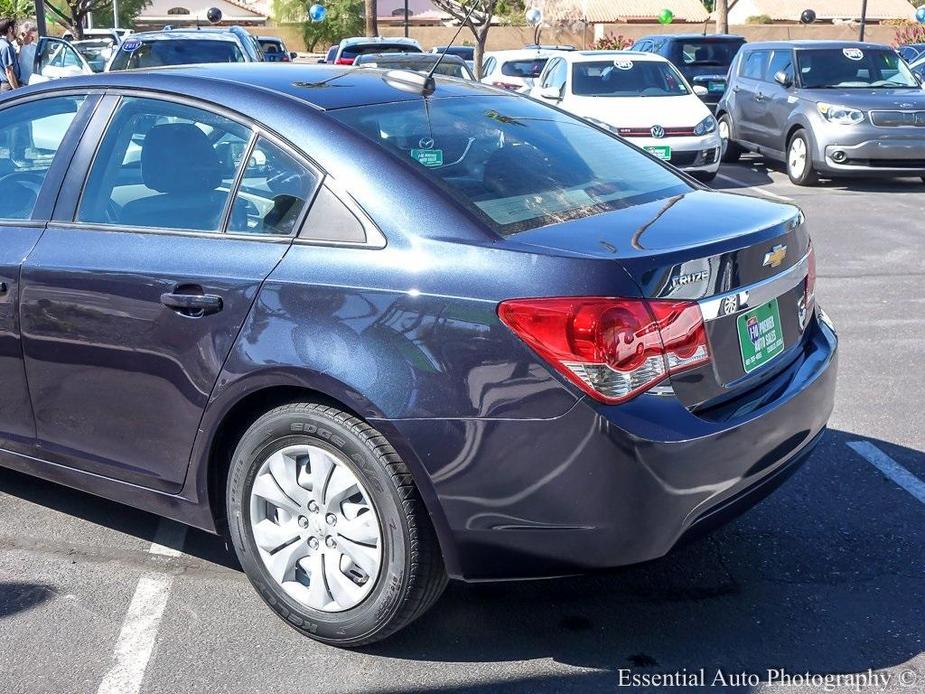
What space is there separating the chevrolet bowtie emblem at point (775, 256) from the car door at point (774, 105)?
1082 cm

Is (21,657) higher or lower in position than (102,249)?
lower

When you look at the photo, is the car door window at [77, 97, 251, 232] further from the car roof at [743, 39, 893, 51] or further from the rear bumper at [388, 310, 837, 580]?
the car roof at [743, 39, 893, 51]

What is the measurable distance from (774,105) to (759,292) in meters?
11.5

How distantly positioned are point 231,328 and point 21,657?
44.9 inches

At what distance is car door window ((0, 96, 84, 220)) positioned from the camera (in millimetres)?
3904

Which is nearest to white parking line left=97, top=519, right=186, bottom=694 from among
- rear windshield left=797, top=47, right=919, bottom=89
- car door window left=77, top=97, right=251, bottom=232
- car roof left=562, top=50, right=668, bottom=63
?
car door window left=77, top=97, right=251, bottom=232

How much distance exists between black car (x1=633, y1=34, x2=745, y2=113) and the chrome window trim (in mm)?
15870

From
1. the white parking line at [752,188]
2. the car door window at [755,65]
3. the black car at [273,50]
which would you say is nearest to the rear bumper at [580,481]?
the white parking line at [752,188]

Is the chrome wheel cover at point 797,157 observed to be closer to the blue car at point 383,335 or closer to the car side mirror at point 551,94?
the car side mirror at point 551,94

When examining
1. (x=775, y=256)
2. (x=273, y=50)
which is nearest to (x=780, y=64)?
(x=273, y=50)

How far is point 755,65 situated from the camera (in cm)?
1481

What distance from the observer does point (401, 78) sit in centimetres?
396

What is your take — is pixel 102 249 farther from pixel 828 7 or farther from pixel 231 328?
pixel 828 7

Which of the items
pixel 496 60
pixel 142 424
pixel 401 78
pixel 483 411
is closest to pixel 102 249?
pixel 142 424
